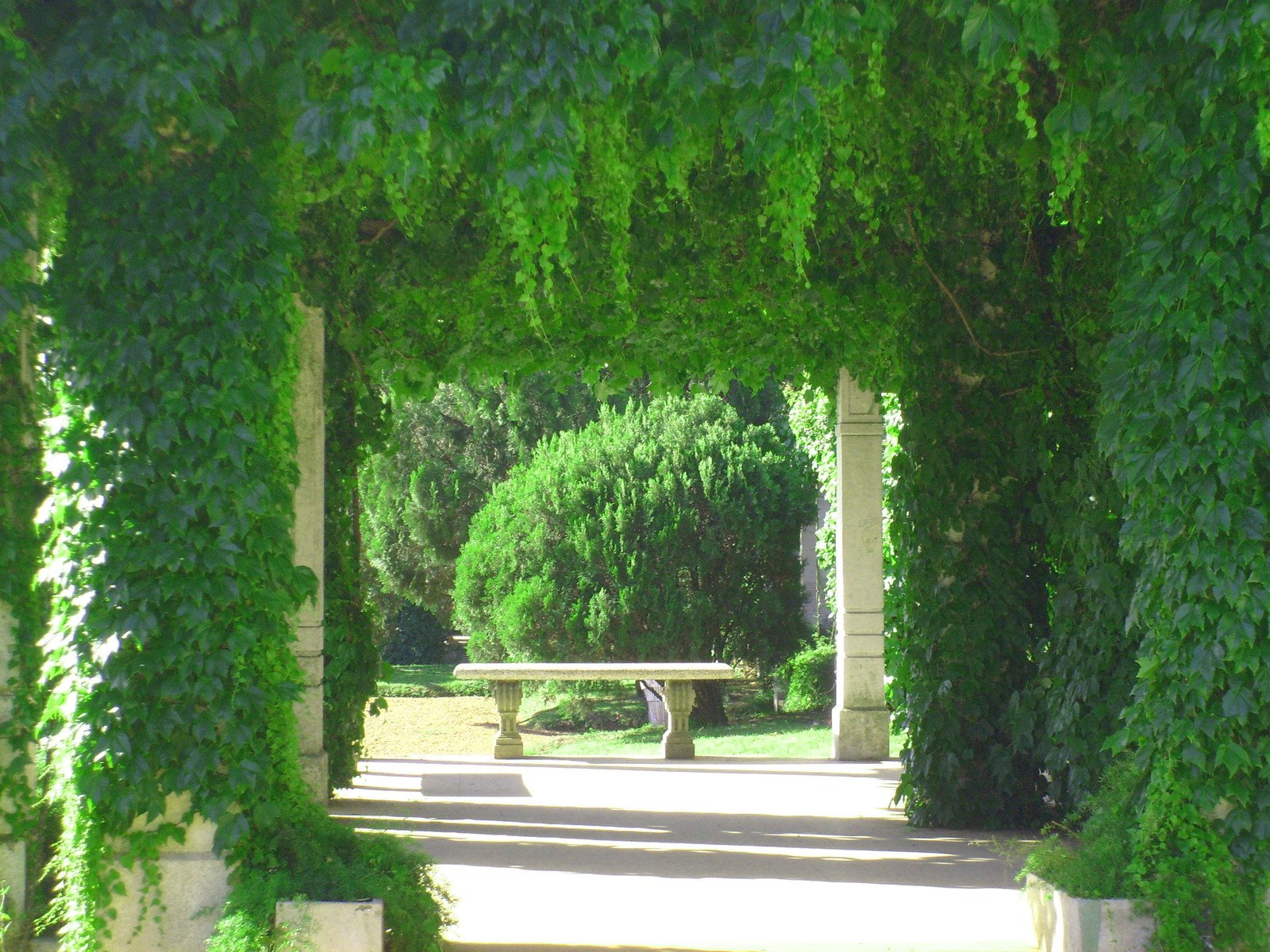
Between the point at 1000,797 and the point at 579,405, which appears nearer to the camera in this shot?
the point at 1000,797

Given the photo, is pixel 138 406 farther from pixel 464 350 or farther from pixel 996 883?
pixel 996 883

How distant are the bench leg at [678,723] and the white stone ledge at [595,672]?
4.5 inches

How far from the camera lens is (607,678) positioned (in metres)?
11.8

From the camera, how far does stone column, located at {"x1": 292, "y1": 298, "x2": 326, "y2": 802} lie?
24.6 feet

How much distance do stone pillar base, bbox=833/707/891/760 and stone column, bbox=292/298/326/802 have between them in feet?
14.7

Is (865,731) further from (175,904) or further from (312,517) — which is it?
(175,904)

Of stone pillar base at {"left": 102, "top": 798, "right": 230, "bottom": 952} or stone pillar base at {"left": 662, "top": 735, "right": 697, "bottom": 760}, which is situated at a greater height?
stone pillar base at {"left": 102, "top": 798, "right": 230, "bottom": 952}

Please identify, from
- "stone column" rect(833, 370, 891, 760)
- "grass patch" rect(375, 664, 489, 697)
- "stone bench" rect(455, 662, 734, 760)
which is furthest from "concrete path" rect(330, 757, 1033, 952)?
"grass patch" rect(375, 664, 489, 697)

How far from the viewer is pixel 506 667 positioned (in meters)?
12.0

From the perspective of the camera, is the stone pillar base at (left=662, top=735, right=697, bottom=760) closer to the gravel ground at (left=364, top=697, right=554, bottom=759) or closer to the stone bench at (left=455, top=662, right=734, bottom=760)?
the stone bench at (left=455, top=662, right=734, bottom=760)

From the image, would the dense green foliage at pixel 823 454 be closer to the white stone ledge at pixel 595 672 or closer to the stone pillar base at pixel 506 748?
the white stone ledge at pixel 595 672

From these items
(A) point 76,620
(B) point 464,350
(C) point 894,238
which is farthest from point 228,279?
(C) point 894,238

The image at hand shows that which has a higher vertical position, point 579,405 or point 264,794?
point 579,405

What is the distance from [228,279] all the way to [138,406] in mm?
532
